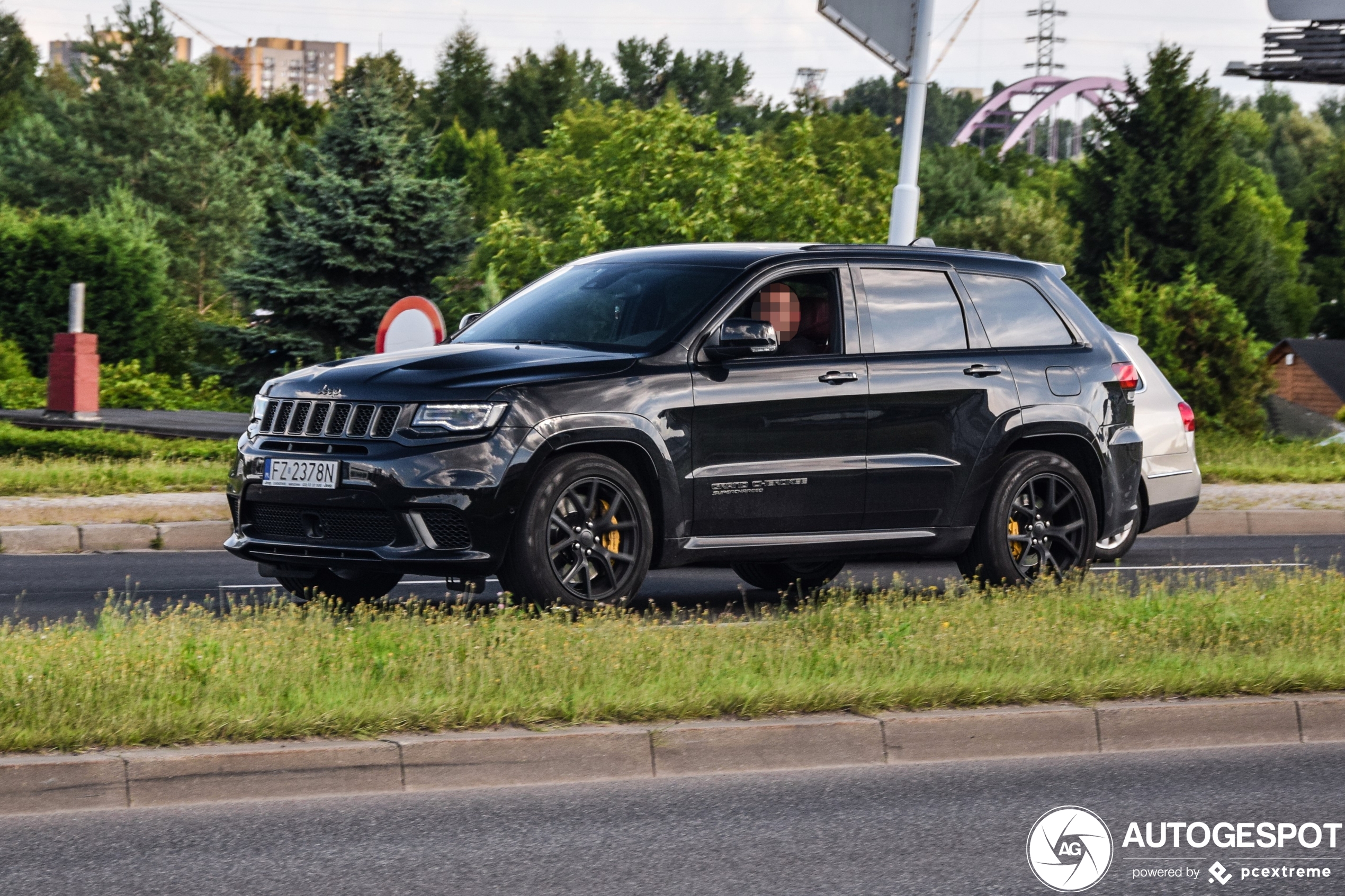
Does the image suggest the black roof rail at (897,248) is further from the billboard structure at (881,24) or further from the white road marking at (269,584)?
the billboard structure at (881,24)

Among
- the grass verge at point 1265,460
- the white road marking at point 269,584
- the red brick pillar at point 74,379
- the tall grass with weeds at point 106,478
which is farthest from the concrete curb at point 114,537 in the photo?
the grass verge at point 1265,460

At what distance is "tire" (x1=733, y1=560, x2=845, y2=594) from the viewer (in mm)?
10562

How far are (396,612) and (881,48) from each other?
394 inches

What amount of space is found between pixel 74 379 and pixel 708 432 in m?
13.9

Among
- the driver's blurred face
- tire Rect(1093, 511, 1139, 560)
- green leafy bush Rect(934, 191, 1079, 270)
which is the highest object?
green leafy bush Rect(934, 191, 1079, 270)

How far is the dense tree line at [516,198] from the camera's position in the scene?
32719 mm

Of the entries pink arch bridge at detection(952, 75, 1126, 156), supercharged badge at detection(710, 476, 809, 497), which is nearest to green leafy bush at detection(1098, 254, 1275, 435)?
supercharged badge at detection(710, 476, 809, 497)

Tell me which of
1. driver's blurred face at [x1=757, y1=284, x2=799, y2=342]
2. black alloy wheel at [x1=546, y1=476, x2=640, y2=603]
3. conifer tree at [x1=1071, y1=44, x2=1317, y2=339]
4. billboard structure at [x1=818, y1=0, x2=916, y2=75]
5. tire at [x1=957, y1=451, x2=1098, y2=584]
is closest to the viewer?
black alloy wheel at [x1=546, y1=476, x2=640, y2=603]

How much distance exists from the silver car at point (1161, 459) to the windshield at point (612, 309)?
12.4 feet

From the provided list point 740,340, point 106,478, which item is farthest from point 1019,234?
point 740,340

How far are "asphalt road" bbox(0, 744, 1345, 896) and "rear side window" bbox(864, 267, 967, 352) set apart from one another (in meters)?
3.49

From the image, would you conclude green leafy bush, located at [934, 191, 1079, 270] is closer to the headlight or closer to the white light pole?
the white light pole

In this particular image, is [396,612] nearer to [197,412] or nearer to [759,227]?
[197,412]

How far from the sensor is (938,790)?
5887 mm
